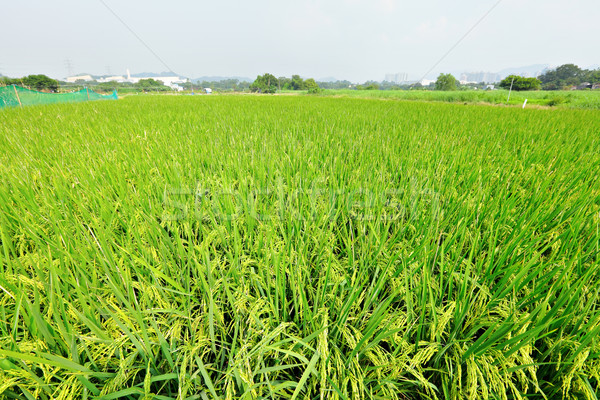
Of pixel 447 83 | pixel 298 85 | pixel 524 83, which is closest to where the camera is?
pixel 524 83

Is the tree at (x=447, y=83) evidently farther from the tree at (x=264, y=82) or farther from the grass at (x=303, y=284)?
the grass at (x=303, y=284)

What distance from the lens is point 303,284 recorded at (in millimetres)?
701

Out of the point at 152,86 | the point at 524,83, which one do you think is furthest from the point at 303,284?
the point at 152,86

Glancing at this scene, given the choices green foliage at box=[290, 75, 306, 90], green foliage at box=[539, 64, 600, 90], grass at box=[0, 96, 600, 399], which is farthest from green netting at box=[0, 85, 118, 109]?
green foliage at box=[539, 64, 600, 90]

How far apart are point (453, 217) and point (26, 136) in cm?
384

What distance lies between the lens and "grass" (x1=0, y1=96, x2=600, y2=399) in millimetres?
522

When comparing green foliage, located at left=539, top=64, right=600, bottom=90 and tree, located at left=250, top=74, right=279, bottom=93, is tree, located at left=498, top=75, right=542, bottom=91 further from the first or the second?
tree, located at left=250, top=74, right=279, bottom=93

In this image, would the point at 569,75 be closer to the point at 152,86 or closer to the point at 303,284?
the point at 303,284

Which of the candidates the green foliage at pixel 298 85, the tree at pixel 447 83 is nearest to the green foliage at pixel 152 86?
the green foliage at pixel 298 85

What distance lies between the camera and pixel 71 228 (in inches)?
37.4

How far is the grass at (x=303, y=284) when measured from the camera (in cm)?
52

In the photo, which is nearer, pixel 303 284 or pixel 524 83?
pixel 303 284

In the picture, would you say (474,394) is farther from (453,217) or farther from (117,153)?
(117,153)

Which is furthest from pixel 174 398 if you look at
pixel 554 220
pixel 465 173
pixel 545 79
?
pixel 545 79
